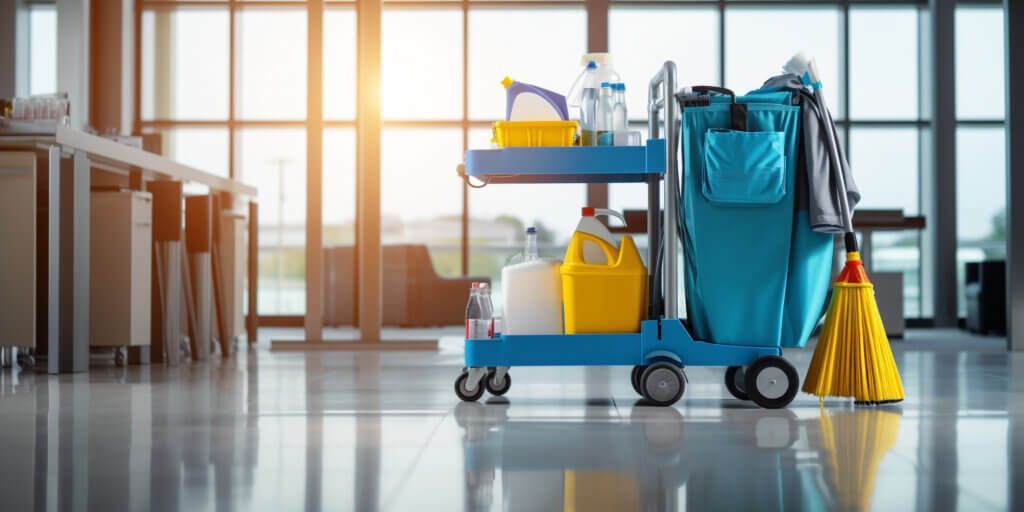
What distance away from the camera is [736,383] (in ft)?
10.4

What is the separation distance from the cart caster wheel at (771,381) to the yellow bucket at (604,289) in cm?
36

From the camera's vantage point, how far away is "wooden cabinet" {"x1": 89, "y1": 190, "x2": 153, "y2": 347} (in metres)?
4.49

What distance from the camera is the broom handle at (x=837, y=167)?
9.42 feet

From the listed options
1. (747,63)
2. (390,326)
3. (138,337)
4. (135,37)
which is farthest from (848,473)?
(135,37)

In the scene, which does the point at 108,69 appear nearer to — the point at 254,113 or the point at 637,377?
the point at 254,113

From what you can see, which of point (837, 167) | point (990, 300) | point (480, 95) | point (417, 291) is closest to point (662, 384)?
point (837, 167)

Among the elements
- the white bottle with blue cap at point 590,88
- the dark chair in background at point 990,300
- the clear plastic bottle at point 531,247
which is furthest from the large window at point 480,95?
the clear plastic bottle at point 531,247

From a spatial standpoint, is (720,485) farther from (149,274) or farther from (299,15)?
(299,15)

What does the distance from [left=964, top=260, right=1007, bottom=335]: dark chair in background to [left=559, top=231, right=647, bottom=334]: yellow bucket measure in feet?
19.6

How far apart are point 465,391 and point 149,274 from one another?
7.25 feet

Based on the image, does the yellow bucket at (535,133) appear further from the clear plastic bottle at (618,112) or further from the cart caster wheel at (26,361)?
the cart caster wheel at (26,361)

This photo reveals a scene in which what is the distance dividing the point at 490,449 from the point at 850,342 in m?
1.26

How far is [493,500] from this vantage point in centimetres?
160

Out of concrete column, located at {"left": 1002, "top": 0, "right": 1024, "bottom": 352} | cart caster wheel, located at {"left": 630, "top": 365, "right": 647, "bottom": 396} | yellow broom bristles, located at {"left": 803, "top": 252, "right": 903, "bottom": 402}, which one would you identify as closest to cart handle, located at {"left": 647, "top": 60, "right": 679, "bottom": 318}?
cart caster wheel, located at {"left": 630, "top": 365, "right": 647, "bottom": 396}
